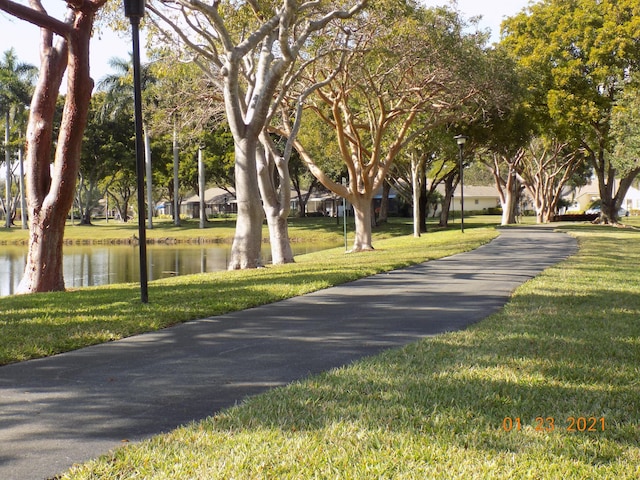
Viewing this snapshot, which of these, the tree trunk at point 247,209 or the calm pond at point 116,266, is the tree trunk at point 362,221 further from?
the tree trunk at point 247,209

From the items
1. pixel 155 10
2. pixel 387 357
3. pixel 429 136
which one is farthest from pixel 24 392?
pixel 429 136

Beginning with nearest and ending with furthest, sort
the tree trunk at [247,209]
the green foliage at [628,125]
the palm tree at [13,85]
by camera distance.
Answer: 1. the tree trunk at [247,209]
2. the green foliage at [628,125]
3. the palm tree at [13,85]

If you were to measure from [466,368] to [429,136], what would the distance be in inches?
1025

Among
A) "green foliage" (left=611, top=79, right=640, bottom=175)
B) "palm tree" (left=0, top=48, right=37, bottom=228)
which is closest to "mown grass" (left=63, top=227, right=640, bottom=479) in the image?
"green foliage" (left=611, top=79, right=640, bottom=175)

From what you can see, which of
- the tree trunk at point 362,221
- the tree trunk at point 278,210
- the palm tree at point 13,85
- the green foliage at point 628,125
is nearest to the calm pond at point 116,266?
the tree trunk at point 362,221

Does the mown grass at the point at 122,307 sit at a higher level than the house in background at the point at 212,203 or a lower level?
lower

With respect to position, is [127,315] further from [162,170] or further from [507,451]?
[162,170]

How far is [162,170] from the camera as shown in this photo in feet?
201

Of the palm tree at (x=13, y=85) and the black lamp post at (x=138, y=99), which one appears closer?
the black lamp post at (x=138, y=99)

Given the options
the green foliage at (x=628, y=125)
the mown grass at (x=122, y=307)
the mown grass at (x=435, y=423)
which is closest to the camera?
the mown grass at (x=435, y=423)

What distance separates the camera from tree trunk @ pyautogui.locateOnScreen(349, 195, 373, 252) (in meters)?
26.6

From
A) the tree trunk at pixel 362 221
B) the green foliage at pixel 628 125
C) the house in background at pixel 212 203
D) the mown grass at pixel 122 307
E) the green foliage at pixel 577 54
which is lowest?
the mown grass at pixel 122 307
